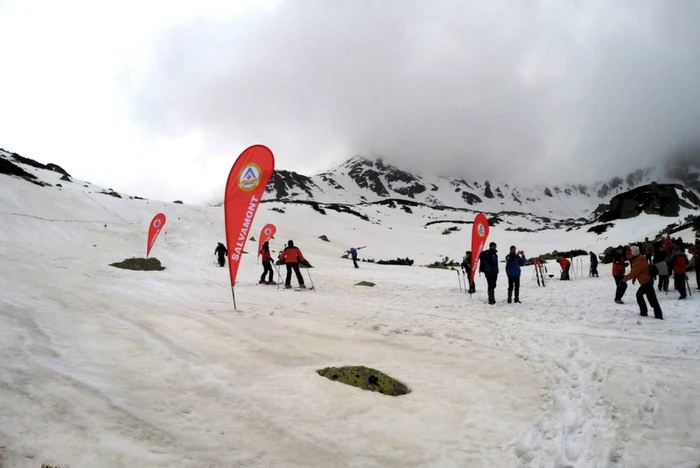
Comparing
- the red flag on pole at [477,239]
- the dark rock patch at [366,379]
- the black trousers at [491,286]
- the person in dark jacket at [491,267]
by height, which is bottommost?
the dark rock patch at [366,379]

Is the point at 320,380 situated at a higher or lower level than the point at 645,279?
lower

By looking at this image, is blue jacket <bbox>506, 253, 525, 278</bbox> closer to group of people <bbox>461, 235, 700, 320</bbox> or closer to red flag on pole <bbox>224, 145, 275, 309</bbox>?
group of people <bbox>461, 235, 700, 320</bbox>

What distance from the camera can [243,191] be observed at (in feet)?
30.8

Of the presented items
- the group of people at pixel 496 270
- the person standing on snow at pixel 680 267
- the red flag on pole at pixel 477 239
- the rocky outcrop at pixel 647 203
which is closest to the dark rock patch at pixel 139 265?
the red flag on pole at pixel 477 239

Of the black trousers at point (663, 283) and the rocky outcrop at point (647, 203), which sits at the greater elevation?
the rocky outcrop at point (647, 203)

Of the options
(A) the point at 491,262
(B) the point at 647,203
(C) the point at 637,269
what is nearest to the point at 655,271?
(C) the point at 637,269

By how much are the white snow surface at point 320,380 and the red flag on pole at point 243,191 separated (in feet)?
5.72

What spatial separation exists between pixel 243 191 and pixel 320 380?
19.0 ft

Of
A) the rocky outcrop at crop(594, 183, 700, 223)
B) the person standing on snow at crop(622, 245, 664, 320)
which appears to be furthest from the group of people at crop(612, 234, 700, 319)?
the rocky outcrop at crop(594, 183, 700, 223)

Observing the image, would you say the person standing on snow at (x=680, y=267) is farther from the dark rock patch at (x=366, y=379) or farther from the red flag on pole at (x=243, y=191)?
the red flag on pole at (x=243, y=191)

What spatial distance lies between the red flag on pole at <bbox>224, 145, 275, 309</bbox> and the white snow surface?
1.74 m

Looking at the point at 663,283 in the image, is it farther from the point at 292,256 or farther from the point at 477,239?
the point at 292,256

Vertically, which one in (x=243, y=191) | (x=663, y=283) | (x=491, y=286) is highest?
(x=243, y=191)

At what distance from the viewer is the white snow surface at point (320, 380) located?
131 inches
